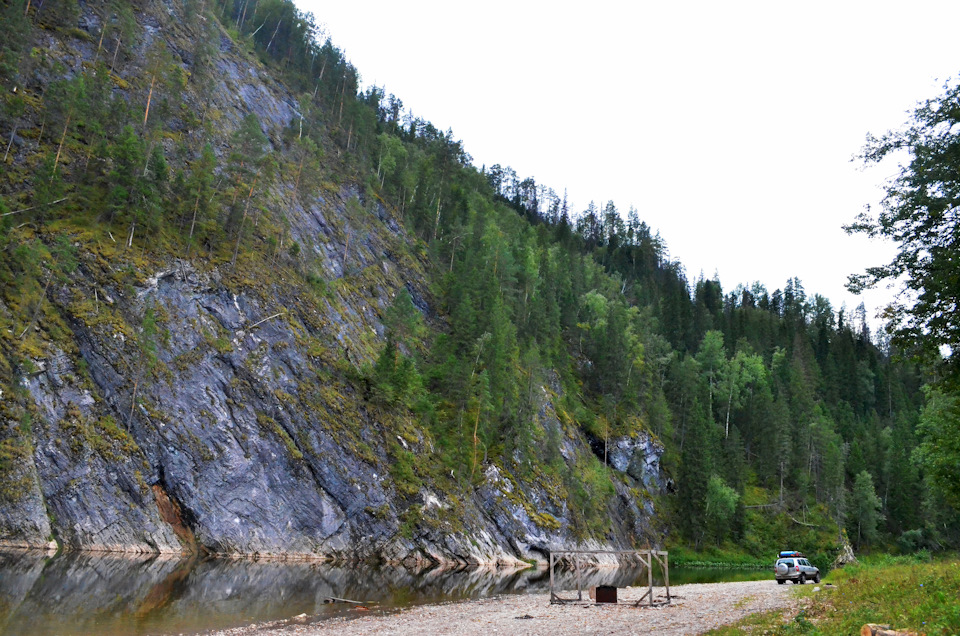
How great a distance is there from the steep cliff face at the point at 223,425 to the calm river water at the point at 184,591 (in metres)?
4.53

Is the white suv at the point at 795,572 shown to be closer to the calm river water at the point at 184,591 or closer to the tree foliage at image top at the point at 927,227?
the calm river water at the point at 184,591

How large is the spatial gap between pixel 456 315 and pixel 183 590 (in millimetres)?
54873

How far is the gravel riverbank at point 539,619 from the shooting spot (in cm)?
2123

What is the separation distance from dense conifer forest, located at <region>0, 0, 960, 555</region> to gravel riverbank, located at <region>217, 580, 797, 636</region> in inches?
440

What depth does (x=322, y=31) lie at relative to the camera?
11856 cm

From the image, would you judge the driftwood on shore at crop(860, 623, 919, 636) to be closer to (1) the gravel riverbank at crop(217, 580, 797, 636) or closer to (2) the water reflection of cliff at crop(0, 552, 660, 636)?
(1) the gravel riverbank at crop(217, 580, 797, 636)

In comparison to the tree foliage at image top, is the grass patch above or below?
below

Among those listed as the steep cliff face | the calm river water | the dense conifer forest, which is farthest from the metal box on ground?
the steep cliff face

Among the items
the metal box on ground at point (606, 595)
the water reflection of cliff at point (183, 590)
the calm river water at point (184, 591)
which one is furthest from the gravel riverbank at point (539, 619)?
the water reflection of cliff at point (183, 590)

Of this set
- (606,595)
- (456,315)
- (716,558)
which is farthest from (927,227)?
(716,558)

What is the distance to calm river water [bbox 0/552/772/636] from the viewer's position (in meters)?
21.2

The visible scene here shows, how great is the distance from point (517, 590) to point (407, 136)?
4446 inches

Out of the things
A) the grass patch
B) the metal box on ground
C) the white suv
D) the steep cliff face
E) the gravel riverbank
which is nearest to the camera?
the gravel riverbank

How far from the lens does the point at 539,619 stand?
82.2ft
